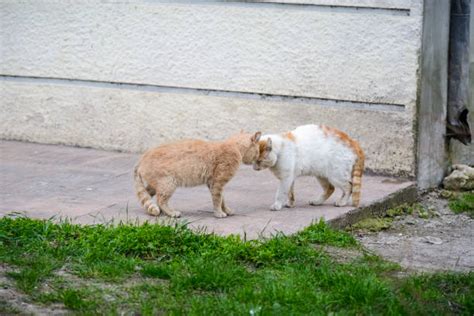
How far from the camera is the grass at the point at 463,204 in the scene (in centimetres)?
892

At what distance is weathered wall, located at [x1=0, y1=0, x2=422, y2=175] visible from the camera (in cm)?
928

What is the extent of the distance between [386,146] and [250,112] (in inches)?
58.4

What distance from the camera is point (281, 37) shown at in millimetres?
9664

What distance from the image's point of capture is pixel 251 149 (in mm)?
7957

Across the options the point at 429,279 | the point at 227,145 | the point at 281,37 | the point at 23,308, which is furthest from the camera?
the point at 281,37

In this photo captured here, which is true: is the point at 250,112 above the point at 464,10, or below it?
below

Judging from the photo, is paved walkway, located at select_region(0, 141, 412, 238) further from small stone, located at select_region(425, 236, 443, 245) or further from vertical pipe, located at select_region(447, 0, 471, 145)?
vertical pipe, located at select_region(447, 0, 471, 145)

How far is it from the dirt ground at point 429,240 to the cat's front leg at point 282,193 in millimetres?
750

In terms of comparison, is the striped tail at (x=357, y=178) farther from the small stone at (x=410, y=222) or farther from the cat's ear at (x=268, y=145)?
the cat's ear at (x=268, y=145)

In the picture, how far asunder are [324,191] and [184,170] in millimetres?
1444

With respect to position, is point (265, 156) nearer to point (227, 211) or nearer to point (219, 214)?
point (227, 211)

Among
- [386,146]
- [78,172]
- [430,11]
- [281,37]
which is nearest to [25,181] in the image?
[78,172]

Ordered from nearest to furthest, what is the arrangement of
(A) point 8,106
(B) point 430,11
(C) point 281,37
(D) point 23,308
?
1. (D) point 23,308
2. (B) point 430,11
3. (C) point 281,37
4. (A) point 8,106

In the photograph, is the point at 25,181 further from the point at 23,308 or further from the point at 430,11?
the point at 430,11
